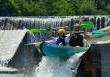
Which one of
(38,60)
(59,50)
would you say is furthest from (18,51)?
(59,50)

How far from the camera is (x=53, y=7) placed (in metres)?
73.2

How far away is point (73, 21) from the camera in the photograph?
120 feet

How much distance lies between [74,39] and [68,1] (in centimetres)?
6147

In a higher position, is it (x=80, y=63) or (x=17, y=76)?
(x=80, y=63)

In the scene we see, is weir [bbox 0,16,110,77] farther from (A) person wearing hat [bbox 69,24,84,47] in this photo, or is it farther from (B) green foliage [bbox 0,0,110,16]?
(B) green foliage [bbox 0,0,110,16]

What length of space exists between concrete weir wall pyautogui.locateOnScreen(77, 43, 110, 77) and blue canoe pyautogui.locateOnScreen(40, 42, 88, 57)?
46cm

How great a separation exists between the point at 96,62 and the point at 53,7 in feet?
182

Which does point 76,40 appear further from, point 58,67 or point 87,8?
point 87,8

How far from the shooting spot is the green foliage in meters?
67.7

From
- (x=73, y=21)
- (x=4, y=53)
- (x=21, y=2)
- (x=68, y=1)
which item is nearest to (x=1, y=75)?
(x=4, y=53)

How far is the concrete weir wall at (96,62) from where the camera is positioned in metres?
17.3

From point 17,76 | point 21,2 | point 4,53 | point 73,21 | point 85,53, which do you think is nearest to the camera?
point 85,53

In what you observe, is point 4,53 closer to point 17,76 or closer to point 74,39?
point 17,76

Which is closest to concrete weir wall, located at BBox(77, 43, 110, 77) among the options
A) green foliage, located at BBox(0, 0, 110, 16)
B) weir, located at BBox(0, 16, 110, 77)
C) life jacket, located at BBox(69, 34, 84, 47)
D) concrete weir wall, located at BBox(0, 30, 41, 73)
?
weir, located at BBox(0, 16, 110, 77)
